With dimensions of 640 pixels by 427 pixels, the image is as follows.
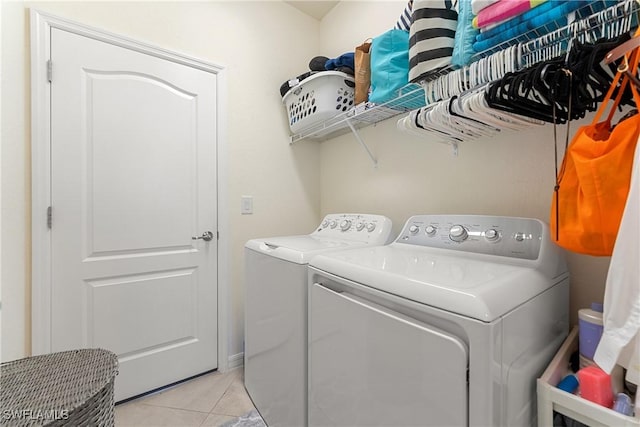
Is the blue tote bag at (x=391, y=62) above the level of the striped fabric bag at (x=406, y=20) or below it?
below

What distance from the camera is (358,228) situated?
5.69ft

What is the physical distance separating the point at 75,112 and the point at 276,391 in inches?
70.8

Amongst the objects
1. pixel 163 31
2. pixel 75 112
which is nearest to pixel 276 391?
pixel 75 112

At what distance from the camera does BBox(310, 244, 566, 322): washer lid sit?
699 millimetres

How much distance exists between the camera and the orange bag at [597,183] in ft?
2.25

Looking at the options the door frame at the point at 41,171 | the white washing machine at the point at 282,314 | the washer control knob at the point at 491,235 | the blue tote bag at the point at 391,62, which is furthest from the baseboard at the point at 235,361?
the blue tote bag at the point at 391,62

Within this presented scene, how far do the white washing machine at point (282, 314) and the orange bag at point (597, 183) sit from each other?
2.84 ft

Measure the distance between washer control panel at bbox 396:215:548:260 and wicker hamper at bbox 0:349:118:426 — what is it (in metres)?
1.29

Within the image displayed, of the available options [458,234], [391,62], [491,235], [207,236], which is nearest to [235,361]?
[207,236]

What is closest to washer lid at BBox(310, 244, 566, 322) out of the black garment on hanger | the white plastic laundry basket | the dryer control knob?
the black garment on hanger

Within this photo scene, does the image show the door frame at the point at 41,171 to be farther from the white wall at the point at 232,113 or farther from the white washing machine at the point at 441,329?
the white washing machine at the point at 441,329

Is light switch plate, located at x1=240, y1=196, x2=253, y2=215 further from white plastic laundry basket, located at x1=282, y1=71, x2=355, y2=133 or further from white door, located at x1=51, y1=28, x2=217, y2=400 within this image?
white plastic laundry basket, located at x1=282, y1=71, x2=355, y2=133

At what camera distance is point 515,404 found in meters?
0.75

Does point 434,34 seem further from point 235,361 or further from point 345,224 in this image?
point 235,361
